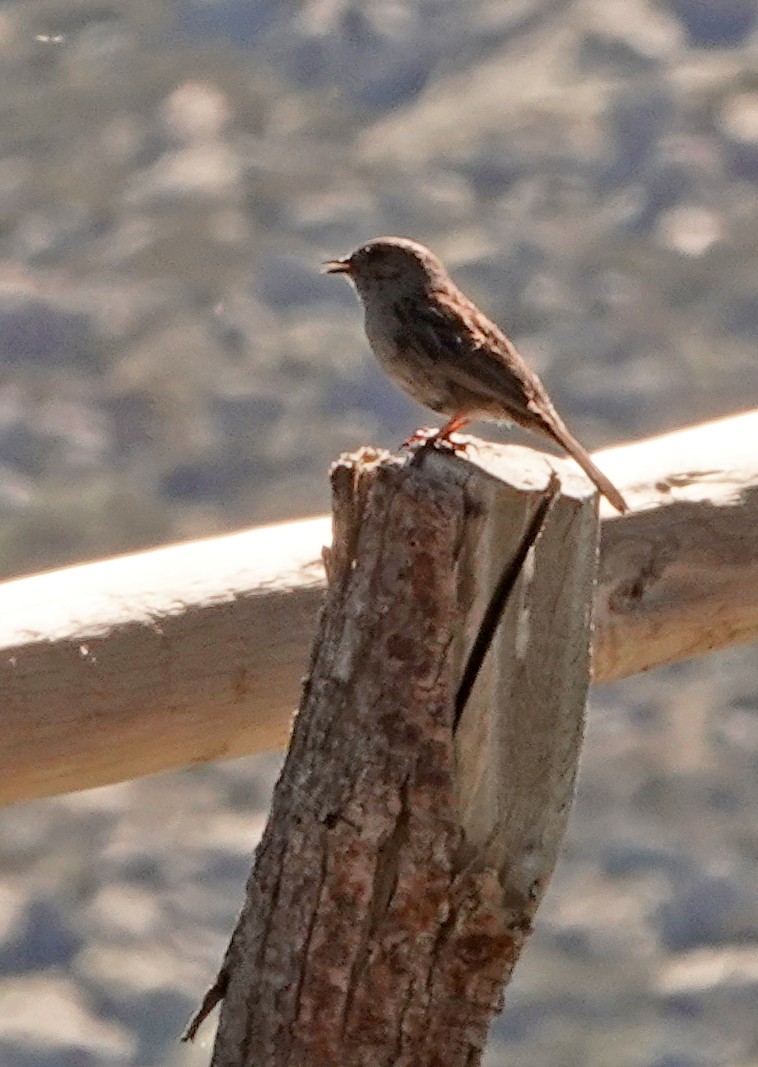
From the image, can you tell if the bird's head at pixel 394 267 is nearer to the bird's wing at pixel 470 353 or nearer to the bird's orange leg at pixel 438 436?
the bird's wing at pixel 470 353

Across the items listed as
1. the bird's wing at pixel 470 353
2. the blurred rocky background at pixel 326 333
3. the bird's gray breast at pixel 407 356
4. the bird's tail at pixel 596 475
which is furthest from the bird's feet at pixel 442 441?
the blurred rocky background at pixel 326 333

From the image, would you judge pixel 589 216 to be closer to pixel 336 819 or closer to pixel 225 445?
pixel 225 445

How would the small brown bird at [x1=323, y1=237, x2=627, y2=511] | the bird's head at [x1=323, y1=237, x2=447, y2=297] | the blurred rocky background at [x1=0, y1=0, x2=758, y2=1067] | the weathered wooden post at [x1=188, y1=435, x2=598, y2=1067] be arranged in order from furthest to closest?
the blurred rocky background at [x1=0, y1=0, x2=758, y2=1067], the bird's head at [x1=323, y1=237, x2=447, y2=297], the small brown bird at [x1=323, y1=237, x2=627, y2=511], the weathered wooden post at [x1=188, y1=435, x2=598, y2=1067]

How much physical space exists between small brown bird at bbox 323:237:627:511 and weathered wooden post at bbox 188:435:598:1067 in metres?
0.50

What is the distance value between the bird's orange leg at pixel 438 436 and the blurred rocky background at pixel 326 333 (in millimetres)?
2532

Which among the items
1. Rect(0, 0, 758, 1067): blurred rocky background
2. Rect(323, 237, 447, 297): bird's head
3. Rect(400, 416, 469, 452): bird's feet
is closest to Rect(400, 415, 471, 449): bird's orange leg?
Rect(400, 416, 469, 452): bird's feet

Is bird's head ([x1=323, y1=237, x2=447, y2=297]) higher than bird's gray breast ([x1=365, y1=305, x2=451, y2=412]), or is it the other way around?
bird's head ([x1=323, y1=237, x2=447, y2=297])

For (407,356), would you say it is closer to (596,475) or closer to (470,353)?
(470,353)

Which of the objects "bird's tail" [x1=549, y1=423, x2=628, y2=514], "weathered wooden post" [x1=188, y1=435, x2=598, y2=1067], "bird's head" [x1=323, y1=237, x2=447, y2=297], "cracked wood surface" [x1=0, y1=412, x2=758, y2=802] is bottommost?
"weathered wooden post" [x1=188, y1=435, x2=598, y2=1067]

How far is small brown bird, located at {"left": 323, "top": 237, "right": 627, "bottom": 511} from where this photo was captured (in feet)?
9.32

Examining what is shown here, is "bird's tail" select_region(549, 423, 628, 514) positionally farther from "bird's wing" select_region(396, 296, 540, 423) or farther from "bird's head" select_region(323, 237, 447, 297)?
"bird's head" select_region(323, 237, 447, 297)

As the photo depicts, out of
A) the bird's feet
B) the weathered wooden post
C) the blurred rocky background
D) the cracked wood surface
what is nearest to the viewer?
the weathered wooden post

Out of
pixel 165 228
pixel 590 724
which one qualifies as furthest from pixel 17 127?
pixel 590 724

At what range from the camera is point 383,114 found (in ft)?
24.5
